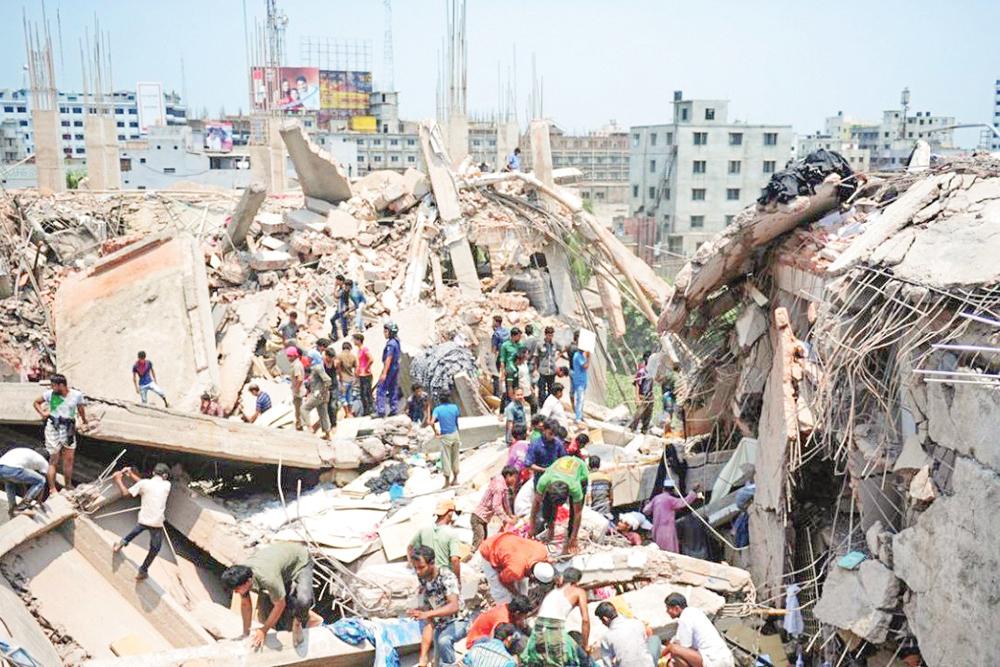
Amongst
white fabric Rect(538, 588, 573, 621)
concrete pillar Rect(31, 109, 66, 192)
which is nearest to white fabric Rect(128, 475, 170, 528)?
white fabric Rect(538, 588, 573, 621)

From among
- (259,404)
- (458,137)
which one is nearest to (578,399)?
(259,404)

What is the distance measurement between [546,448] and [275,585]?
2.64 metres

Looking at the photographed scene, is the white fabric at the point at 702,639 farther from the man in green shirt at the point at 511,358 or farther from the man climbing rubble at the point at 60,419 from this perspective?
the man climbing rubble at the point at 60,419

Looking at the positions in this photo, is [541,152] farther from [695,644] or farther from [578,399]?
[695,644]

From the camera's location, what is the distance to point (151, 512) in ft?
24.8

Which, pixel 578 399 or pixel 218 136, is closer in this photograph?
pixel 578 399

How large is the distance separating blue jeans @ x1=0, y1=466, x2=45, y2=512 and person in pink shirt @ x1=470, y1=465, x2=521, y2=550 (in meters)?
3.71

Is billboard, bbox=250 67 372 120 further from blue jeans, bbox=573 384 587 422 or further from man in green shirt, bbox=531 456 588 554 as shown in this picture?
man in green shirt, bbox=531 456 588 554

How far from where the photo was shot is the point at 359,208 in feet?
55.3

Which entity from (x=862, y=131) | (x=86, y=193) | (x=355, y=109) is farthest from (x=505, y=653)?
(x=862, y=131)

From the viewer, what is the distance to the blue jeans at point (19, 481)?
303 inches

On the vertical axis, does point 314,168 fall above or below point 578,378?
above

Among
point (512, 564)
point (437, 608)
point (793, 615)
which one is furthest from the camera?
point (793, 615)

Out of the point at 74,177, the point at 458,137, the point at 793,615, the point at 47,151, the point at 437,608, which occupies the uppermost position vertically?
the point at 458,137
